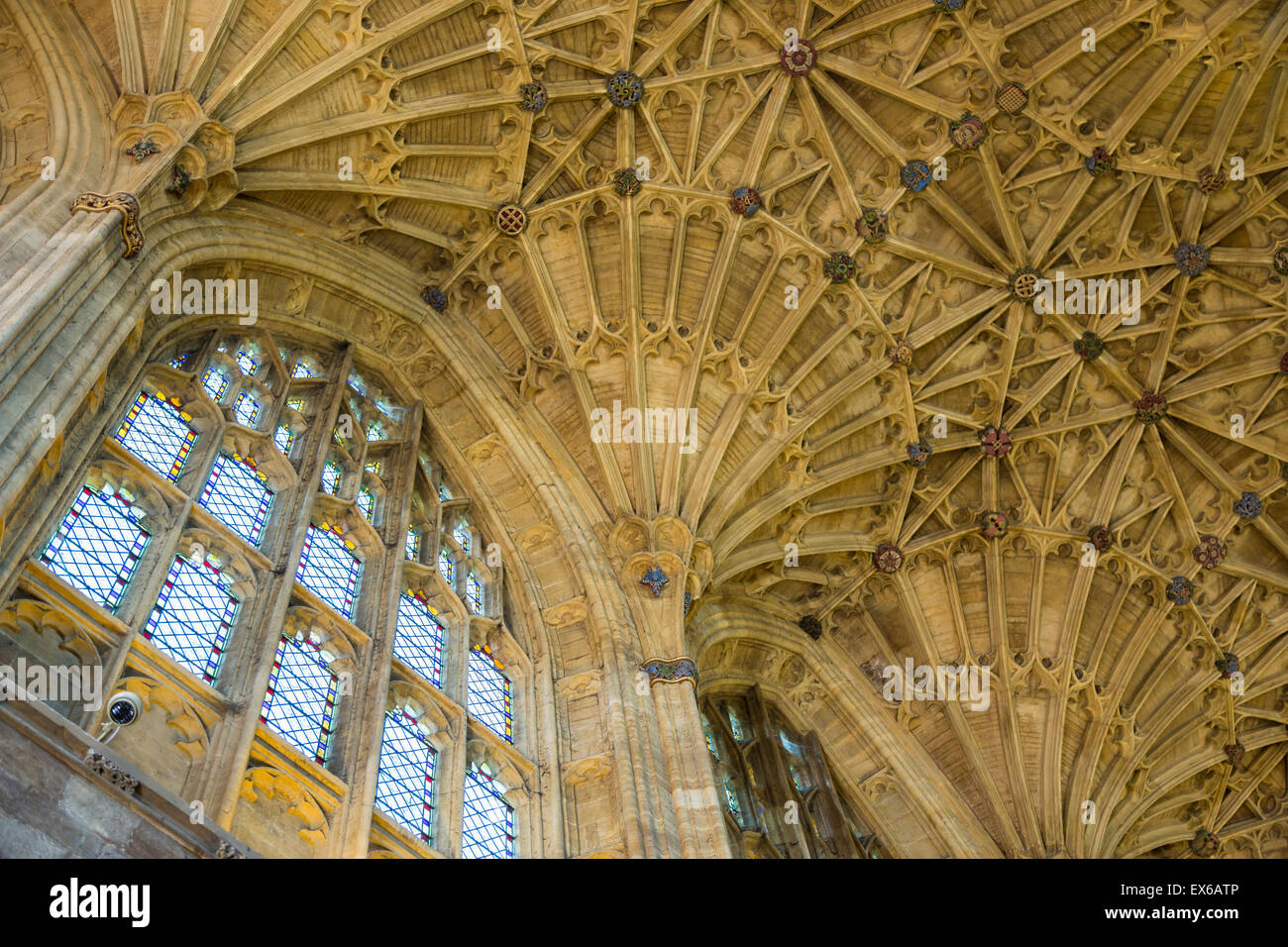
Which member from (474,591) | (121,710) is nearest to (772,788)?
(474,591)

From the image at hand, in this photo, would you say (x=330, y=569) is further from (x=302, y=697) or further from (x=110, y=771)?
(x=110, y=771)

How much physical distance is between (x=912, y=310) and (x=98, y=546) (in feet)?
40.1

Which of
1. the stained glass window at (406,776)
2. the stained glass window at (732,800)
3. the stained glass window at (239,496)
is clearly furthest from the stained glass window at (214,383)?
the stained glass window at (732,800)

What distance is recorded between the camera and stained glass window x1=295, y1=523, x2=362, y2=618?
13.3 meters

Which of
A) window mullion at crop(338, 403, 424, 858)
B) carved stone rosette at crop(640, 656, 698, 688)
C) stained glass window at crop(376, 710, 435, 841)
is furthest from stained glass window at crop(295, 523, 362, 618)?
carved stone rosette at crop(640, 656, 698, 688)

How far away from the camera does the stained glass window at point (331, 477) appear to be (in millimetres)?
15000

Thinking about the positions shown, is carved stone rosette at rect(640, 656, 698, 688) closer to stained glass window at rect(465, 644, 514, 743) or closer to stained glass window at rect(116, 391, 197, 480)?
stained glass window at rect(465, 644, 514, 743)

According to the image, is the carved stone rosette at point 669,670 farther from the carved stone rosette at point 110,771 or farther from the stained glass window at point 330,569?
the carved stone rosette at point 110,771

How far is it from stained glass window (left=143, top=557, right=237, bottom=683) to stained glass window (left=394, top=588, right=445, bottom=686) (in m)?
2.10

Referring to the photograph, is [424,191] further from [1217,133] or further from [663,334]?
[1217,133]
